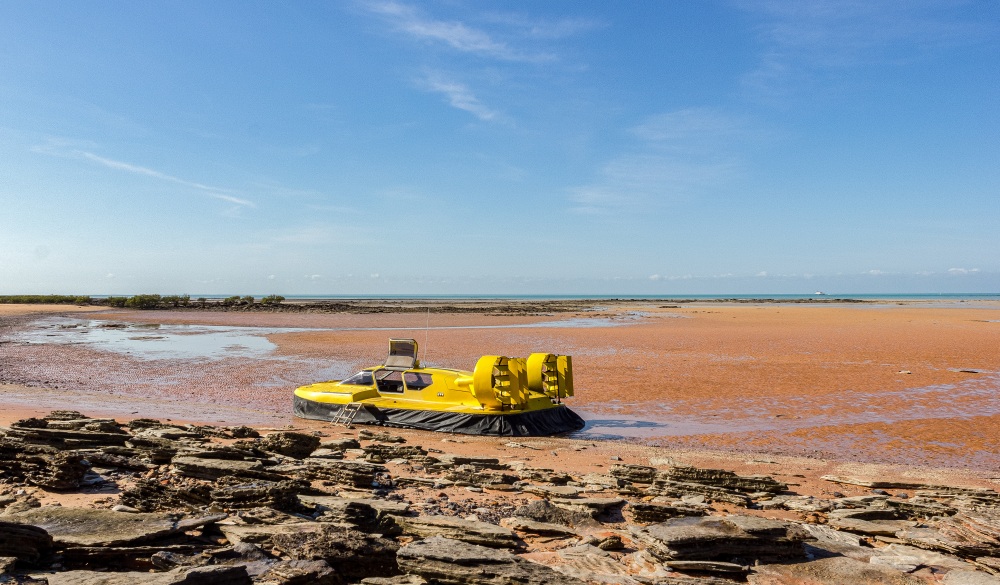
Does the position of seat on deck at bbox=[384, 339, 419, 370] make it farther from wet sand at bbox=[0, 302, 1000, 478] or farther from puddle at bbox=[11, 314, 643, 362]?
puddle at bbox=[11, 314, 643, 362]

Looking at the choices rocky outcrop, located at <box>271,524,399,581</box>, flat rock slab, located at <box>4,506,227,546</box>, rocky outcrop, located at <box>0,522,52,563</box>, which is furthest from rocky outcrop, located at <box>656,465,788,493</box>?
rocky outcrop, located at <box>0,522,52,563</box>

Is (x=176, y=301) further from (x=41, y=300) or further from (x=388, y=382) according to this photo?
(x=388, y=382)

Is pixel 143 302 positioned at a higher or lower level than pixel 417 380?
higher

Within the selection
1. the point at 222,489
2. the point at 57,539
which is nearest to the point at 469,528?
the point at 222,489

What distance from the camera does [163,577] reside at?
463 cm

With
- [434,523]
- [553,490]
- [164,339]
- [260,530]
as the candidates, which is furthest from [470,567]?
[164,339]

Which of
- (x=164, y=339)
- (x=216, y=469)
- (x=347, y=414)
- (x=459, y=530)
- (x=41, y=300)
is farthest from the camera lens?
(x=41, y=300)

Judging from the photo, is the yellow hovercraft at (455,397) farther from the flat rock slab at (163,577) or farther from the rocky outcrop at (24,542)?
the rocky outcrop at (24,542)

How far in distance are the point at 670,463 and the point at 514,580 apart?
241 inches

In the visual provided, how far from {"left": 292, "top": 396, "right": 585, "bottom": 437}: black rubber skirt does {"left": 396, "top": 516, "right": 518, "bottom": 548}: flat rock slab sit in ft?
21.3

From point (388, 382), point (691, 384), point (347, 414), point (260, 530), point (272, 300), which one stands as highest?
point (272, 300)

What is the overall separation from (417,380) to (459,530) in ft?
26.7

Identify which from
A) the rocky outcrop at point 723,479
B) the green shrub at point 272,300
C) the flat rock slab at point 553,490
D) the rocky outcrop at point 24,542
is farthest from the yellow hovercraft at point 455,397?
the green shrub at point 272,300

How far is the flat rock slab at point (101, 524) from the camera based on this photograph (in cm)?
557
